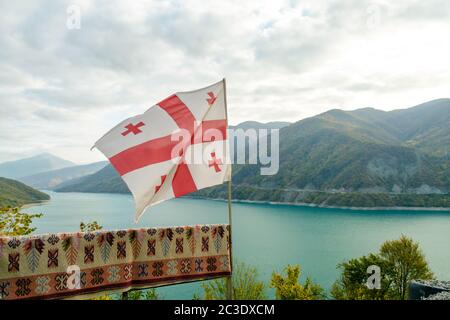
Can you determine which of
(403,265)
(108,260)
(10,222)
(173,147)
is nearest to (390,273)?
(403,265)

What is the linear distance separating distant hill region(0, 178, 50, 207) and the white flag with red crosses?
146697mm

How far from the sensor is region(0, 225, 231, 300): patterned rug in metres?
4.73

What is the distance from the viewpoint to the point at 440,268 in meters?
50.9

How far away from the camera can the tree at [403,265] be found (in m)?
32.0

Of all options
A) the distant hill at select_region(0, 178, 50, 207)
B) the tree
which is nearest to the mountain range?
the distant hill at select_region(0, 178, 50, 207)

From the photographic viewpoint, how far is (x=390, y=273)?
107 ft

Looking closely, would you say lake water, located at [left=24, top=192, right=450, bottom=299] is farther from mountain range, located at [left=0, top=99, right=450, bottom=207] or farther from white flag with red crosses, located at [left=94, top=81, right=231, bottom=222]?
white flag with red crosses, located at [left=94, top=81, right=231, bottom=222]

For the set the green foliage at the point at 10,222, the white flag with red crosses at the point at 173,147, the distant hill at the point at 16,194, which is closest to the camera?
the white flag with red crosses at the point at 173,147

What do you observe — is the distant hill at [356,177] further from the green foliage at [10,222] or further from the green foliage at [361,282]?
the green foliage at [10,222]

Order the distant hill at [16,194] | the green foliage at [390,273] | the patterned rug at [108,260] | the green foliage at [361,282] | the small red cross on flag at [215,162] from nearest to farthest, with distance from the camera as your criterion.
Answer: the patterned rug at [108,260] → the small red cross on flag at [215,162] → the green foliage at [361,282] → the green foliage at [390,273] → the distant hill at [16,194]

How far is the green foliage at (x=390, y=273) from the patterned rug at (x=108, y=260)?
2770 cm

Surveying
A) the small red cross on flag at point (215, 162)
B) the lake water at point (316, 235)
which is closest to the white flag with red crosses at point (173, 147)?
the small red cross on flag at point (215, 162)
